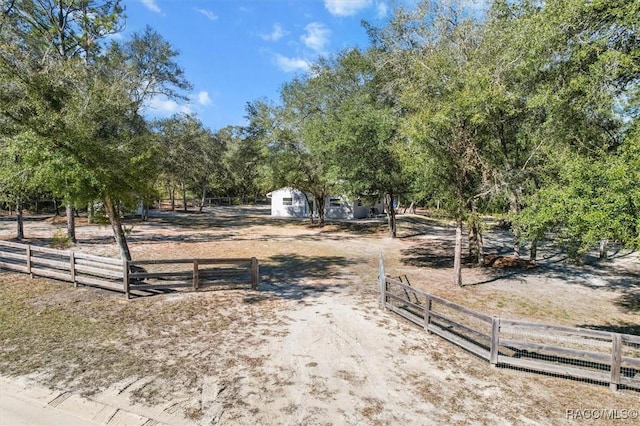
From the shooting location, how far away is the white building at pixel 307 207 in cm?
3534

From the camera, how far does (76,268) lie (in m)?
10.3

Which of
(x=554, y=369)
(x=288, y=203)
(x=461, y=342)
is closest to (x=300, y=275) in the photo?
(x=461, y=342)

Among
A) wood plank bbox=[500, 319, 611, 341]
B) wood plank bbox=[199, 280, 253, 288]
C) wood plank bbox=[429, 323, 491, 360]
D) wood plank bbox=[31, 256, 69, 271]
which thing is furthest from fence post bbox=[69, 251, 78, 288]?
wood plank bbox=[500, 319, 611, 341]

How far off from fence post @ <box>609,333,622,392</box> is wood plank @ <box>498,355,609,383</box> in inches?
4.4

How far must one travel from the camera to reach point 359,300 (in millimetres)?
10312

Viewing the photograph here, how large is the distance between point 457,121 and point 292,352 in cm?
841

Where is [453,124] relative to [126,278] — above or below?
above

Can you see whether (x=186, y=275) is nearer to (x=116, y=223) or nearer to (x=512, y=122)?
(x=116, y=223)

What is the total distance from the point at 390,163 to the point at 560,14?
10989mm

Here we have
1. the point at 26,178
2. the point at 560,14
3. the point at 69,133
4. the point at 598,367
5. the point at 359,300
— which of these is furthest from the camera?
the point at 359,300

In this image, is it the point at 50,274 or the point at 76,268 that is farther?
the point at 50,274

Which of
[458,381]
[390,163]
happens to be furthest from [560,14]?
[390,163]

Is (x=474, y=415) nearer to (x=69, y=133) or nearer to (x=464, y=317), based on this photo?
(x=464, y=317)

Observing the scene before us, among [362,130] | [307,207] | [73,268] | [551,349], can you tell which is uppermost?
[362,130]
